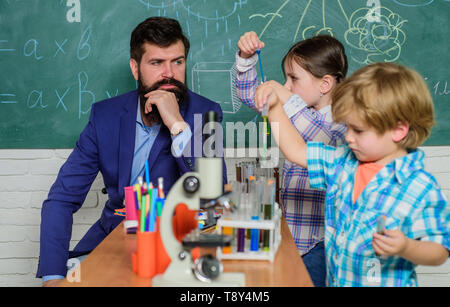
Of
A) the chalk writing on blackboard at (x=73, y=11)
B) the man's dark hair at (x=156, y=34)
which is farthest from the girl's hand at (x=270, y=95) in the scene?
the chalk writing on blackboard at (x=73, y=11)

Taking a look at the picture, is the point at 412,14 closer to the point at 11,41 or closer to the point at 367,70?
the point at 367,70

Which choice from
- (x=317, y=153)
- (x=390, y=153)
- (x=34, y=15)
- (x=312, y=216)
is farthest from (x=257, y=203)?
(x=34, y=15)

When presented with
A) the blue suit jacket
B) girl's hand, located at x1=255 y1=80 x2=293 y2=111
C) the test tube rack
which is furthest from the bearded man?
the test tube rack

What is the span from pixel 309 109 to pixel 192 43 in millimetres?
1030

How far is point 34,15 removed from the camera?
2.49 meters

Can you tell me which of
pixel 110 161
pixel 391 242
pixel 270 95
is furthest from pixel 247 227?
pixel 110 161

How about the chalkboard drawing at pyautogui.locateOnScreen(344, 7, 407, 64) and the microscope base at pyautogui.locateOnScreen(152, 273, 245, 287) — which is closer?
the microscope base at pyautogui.locateOnScreen(152, 273, 245, 287)

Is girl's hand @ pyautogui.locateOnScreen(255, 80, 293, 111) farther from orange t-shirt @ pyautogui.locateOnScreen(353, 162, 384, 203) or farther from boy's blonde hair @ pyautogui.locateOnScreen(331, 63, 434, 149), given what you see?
orange t-shirt @ pyautogui.locateOnScreen(353, 162, 384, 203)

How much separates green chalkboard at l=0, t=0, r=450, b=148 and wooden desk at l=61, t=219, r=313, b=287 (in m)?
1.37

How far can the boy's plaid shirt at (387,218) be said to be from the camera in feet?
3.84

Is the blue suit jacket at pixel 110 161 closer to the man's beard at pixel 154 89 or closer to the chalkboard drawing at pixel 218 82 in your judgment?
the man's beard at pixel 154 89

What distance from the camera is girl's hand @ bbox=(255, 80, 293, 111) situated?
1398 millimetres

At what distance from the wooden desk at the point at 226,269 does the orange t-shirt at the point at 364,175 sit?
26cm

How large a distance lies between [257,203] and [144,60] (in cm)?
115
